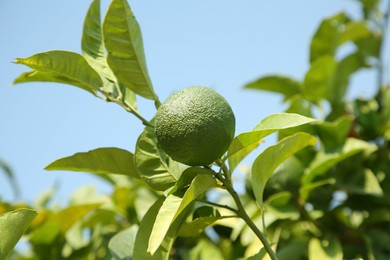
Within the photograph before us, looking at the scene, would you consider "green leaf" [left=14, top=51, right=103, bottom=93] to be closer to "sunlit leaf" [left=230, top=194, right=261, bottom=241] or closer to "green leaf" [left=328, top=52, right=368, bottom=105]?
"sunlit leaf" [left=230, top=194, right=261, bottom=241]

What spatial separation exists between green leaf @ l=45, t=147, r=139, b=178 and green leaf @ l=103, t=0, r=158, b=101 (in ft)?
0.44

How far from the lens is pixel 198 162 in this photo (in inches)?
37.3

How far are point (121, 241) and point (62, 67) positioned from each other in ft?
1.52

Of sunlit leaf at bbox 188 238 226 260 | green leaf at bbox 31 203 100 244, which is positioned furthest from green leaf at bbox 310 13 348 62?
green leaf at bbox 31 203 100 244

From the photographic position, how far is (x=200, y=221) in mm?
1068

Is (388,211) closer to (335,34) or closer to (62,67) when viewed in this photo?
(335,34)

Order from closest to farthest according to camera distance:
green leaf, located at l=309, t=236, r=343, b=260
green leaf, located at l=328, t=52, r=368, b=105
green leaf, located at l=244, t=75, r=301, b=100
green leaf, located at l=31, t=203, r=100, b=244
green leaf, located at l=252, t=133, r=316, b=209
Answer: green leaf, located at l=252, t=133, r=316, b=209, green leaf, located at l=309, t=236, r=343, b=260, green leaf, located at l=31, t=203, r=100, b=244, green leaf, located at l=328, t=52, r=368, b=105, green leaf, located at l=244, t=75, r=301, b=100

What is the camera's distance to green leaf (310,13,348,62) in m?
2.14

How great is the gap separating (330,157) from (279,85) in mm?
567

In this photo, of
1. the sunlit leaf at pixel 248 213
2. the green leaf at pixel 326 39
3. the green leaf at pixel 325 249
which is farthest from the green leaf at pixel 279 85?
the green leaf at pixel 325 249

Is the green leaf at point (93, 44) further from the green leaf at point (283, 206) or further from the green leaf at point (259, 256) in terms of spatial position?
the green leaf at point (283, 206)

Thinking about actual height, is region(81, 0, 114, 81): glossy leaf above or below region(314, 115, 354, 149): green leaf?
above

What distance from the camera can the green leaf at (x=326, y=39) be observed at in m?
2.14

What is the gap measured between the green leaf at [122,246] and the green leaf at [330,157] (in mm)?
651
